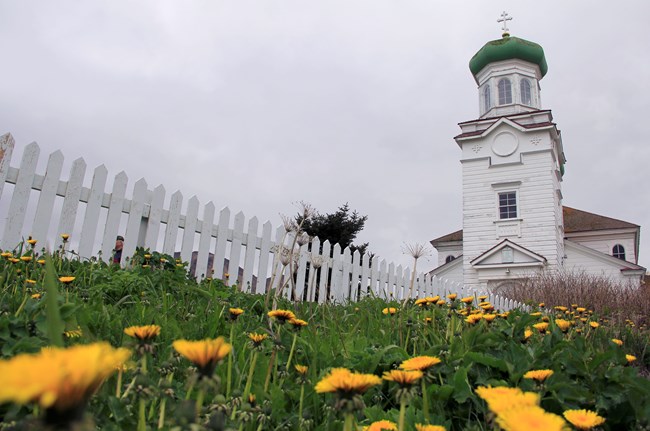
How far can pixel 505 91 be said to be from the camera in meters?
26.9

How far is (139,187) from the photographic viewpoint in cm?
573

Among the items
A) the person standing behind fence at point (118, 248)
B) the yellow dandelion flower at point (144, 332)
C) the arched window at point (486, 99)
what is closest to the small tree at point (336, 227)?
the arched window at point (486, 99)

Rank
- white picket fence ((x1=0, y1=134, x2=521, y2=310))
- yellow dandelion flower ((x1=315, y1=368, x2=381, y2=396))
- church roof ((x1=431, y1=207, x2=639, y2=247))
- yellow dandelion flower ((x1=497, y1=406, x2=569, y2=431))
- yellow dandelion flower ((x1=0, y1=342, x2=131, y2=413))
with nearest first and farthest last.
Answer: yellow dandelion flower ((x1=0, y1=342, x2=131, y2=413)), yellow dandelion flower ((x1=497, y1=406, x2=569, y2=431)), yellow dandelion flower ((x1=315, y1=368, x2=381, y2=396)), white picket fence ((x1=0, y1=134, x2=521, y2=310)), church roof ((x1=431, y1=207, x2=639, y2=247))

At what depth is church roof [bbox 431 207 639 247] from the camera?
3156 centimetres

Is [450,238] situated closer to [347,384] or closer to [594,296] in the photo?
[594,296]

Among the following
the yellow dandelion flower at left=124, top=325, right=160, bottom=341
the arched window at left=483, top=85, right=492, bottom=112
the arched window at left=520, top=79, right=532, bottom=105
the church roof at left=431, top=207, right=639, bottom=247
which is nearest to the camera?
the yellow dandelion flower at left=124, top=325, right=160, bottom=341

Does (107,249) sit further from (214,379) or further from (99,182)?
(214,379)

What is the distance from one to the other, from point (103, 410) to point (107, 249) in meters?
4.61

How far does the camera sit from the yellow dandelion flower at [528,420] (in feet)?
1.82

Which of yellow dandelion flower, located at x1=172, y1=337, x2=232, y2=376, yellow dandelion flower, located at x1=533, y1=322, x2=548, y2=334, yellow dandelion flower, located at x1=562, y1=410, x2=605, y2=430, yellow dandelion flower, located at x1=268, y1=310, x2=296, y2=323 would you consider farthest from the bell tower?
yellow dandelion flower, located at x1=172, y1=337, x2=232, y2=376

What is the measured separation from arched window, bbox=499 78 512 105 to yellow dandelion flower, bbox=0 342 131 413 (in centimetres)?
2877

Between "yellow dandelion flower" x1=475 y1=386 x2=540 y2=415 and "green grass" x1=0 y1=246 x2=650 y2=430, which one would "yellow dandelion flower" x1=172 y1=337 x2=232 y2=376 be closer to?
"green grass" x1=0 y1=246 x2=650 y2=430

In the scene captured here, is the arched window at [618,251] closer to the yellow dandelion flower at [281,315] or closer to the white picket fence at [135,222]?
the white picket fence at [135,222]

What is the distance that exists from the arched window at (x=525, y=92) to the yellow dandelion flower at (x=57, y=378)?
2915cm
